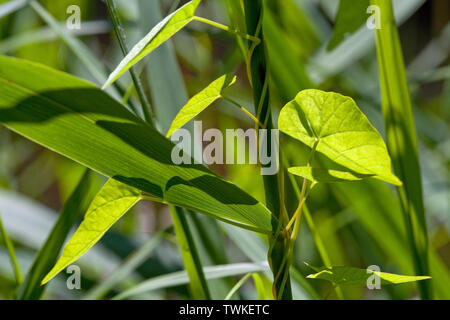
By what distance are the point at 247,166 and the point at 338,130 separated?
1.60 feet

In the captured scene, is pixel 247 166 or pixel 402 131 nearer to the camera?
pixel 402 131

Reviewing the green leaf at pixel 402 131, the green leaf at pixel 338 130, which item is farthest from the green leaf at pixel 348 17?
the green leaf at pixel 338 130

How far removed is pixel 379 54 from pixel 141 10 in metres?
0.18

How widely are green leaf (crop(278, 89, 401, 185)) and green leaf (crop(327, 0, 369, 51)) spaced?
113 millimetres

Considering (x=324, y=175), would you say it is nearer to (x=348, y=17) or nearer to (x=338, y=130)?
(x=338, y=130)

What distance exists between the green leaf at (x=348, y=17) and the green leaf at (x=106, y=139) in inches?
5.0

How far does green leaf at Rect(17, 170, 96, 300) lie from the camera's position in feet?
0.89

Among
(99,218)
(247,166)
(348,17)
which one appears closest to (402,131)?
(348,17)

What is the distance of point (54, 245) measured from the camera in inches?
10.7

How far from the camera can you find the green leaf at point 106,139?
0.48ft

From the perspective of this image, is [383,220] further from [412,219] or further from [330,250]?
[330,250]

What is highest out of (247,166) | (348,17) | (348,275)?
(247,166)
